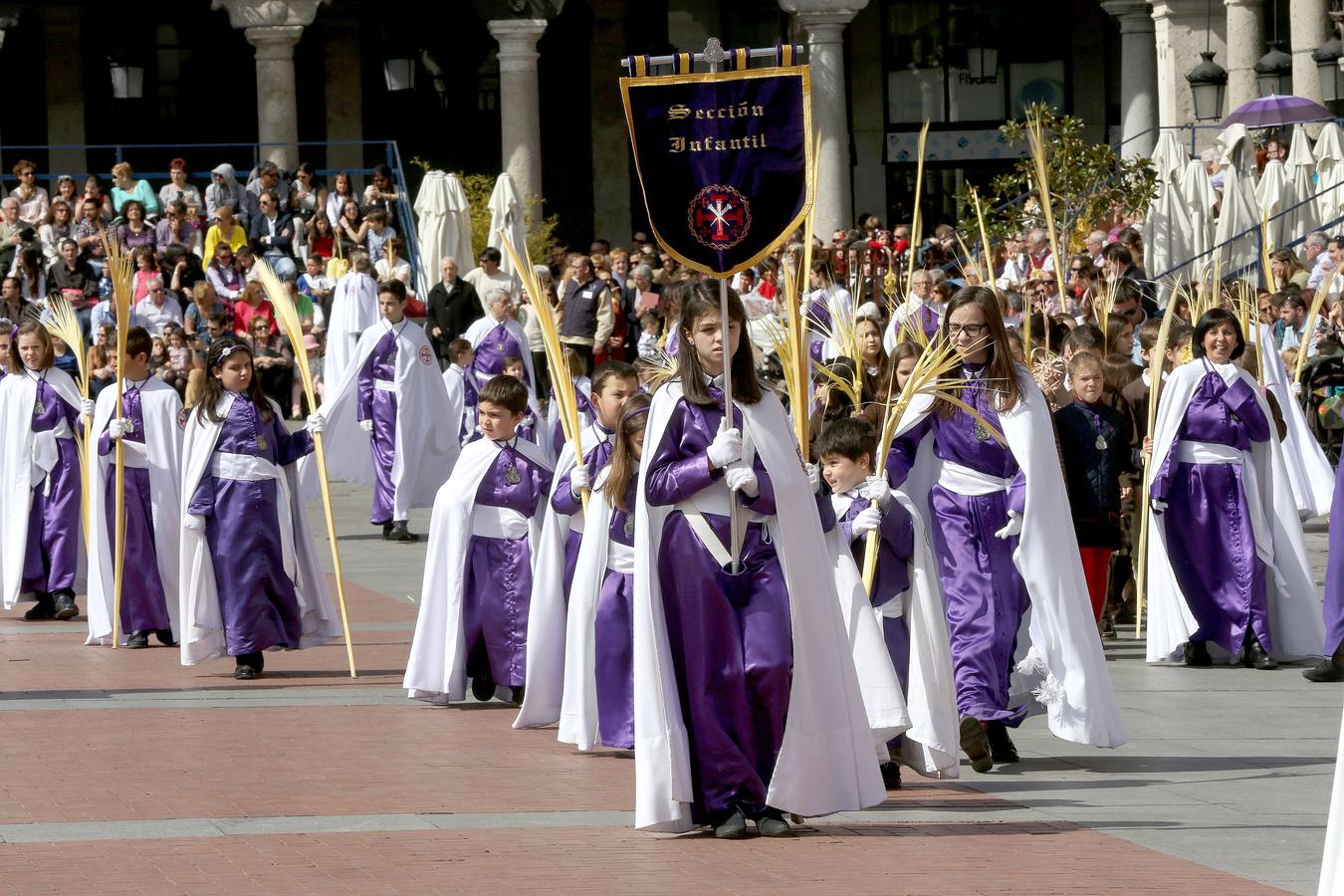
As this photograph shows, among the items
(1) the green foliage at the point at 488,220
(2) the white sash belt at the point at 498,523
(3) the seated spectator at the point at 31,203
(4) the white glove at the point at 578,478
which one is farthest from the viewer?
(1) the green foliage at the point at 488,220

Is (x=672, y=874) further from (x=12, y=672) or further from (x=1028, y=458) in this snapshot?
(x=12, y=672)

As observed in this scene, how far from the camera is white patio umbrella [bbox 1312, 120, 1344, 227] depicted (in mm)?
22859

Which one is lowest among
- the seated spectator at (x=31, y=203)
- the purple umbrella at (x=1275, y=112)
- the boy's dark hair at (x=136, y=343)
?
the boy's dark hair at (x=136, y=343)

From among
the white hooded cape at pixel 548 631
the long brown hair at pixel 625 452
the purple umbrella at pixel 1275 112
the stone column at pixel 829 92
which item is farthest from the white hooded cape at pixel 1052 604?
the stone column at pixel 829 92

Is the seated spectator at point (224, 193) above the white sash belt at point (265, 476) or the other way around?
above

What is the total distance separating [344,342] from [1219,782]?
1408cm

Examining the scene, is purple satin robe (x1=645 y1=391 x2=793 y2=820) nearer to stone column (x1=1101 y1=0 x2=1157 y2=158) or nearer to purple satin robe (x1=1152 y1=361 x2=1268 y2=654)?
purple satin robe (x1=1152 y1=361 x2=1268 y2=654)

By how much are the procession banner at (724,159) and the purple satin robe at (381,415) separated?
11.1m

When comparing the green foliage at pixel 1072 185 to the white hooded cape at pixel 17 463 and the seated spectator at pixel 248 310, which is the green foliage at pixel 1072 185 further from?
the white hooded cape at pixel 17 463

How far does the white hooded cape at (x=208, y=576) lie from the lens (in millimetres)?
11734

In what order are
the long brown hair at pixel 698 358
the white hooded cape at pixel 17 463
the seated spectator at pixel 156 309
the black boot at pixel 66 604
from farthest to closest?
the seated spectator at pixel 156 309
the black boot at pixel 66 604
the white hooded cape at pixel 17 463
the long brown hair at pixel 698 358

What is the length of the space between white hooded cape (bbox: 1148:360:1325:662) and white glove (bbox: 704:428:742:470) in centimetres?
516

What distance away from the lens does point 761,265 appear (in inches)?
861

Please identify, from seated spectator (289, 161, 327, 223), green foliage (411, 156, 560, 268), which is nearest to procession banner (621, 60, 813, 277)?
seated spectator (289, 161, 327, 223)
